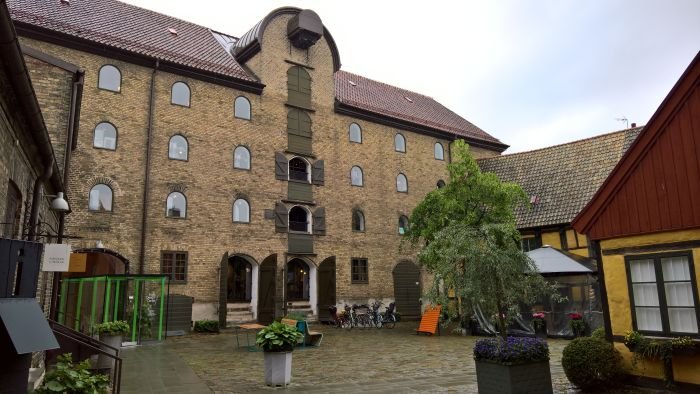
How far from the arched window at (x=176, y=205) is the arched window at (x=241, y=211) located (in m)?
2.18

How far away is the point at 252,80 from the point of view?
22.9m

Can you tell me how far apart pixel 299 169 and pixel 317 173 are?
0.88 m

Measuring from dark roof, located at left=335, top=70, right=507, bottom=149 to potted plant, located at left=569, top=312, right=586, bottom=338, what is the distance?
1486 centimetres

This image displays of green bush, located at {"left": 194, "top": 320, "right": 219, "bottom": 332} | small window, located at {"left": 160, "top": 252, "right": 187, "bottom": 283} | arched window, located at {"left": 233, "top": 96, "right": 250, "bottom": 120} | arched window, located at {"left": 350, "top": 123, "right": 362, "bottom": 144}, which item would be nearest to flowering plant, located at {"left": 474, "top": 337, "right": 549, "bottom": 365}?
green bush, located at {"left": 194, "top": 320, "right": 219, "bottom": 332}

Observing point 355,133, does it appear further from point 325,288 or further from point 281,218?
point 325,288

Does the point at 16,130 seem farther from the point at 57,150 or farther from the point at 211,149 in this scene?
the point at 211,149

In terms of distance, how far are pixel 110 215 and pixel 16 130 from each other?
484 inches

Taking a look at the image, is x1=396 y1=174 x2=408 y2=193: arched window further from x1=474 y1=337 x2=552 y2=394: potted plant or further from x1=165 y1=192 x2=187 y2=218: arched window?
x1=474 y1=337 x2=552 y2=394: potted plant

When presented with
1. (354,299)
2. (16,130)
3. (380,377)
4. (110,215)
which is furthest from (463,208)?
(16,130)

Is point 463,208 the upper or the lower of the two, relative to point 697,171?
upper

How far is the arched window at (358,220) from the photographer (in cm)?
2559

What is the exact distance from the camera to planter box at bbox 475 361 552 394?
7219 mm

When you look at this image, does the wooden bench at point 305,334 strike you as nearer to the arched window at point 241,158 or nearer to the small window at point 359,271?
the arched window at point 241,158

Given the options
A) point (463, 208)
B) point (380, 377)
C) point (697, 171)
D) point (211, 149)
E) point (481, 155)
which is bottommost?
point (380, 377)
